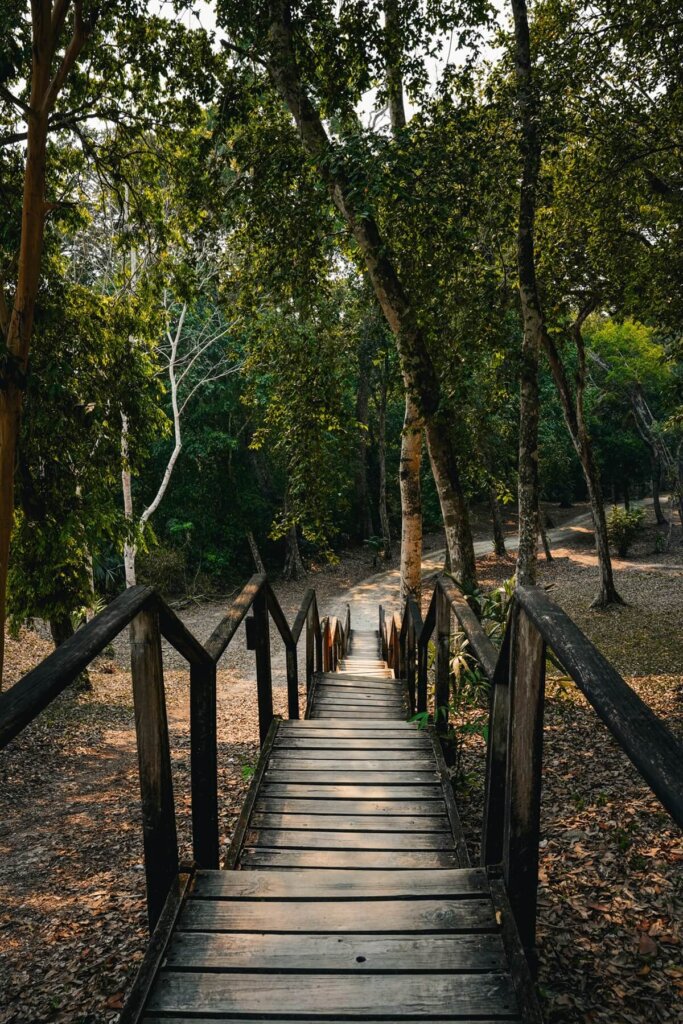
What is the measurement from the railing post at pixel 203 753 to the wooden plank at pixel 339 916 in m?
0.39

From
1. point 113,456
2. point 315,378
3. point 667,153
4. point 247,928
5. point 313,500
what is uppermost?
point 667,153

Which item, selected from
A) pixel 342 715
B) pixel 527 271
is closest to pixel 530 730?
pixel 342 715

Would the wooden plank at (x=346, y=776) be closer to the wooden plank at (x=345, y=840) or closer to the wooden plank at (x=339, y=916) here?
the wooden plank at (x=345, y=840)

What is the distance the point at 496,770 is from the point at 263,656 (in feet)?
6.58

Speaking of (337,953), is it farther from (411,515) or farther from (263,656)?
(411,515)

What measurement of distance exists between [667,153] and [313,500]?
23.0 feet

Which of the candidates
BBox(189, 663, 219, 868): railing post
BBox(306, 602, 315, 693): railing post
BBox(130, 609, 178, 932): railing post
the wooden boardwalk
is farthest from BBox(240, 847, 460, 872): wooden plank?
BBox(306, 602, 315, 693): railing post

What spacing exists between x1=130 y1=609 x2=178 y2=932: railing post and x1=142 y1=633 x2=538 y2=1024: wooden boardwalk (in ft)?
0.48

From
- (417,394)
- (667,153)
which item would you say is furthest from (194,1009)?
(667,153)

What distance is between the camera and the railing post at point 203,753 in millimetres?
2535

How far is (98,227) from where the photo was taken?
15367 mm

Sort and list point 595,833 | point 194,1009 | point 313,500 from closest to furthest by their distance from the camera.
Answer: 1. point 194,1009
2. point 595,833
3. point 313,500

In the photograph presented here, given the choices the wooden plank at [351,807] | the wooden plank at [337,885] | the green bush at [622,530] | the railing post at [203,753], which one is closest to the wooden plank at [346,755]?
the wooden plank at [351,807]

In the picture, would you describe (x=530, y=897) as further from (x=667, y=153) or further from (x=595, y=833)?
(x=667, y=153)
